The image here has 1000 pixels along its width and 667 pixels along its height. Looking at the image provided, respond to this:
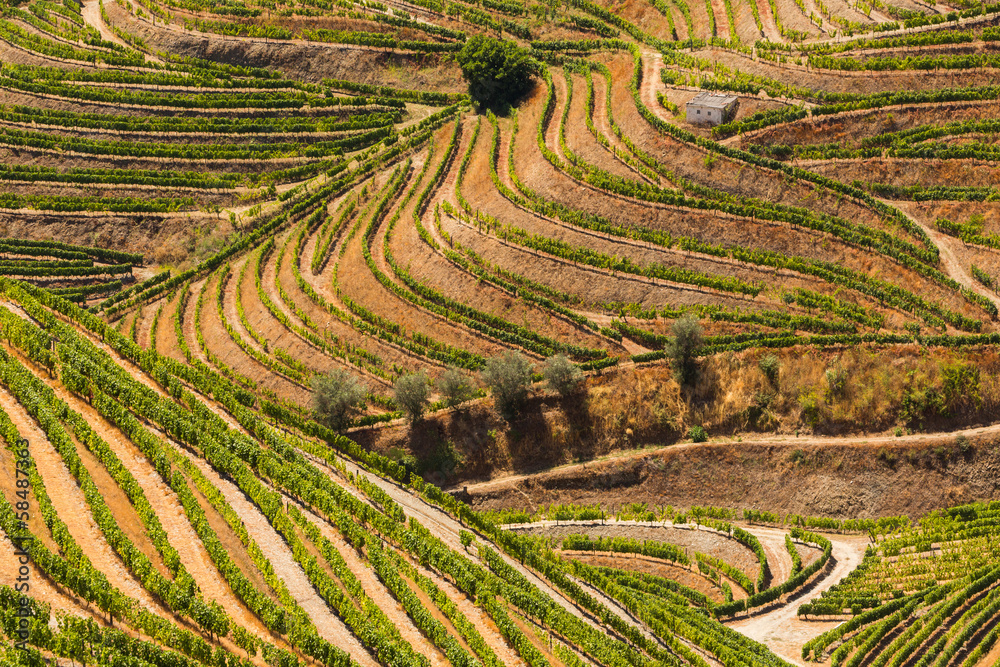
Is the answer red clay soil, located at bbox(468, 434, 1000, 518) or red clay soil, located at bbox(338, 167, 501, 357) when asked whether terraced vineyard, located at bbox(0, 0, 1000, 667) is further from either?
red clay soil, located at bbox(468, 434, 1000, 518)

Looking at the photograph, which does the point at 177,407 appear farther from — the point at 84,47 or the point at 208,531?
the point at 84,47

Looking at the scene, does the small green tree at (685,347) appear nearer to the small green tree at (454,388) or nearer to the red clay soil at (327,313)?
the small green tree at (454,388)

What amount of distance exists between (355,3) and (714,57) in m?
49.6

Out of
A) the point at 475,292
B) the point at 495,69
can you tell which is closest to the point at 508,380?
the point at 475,292

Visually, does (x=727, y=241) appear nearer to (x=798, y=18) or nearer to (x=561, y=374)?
(x=561, y=374)

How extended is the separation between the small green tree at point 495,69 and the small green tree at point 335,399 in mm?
46447

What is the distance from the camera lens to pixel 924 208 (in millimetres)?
85312

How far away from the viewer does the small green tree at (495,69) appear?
109m

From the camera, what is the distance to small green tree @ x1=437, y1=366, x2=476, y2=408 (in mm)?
Answer: 75688

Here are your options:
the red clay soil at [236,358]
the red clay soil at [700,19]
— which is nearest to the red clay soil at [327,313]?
the red clay soil at [236,358]

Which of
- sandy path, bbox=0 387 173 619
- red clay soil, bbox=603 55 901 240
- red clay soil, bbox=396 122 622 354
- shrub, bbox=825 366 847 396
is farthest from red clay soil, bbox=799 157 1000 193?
sandy path, bbox=0 387 173 619

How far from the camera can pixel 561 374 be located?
7488cm

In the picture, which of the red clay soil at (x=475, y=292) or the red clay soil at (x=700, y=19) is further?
the red clay soil at (x=700, y=19)

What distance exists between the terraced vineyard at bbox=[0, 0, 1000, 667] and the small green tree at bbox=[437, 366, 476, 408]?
3.47 feet
